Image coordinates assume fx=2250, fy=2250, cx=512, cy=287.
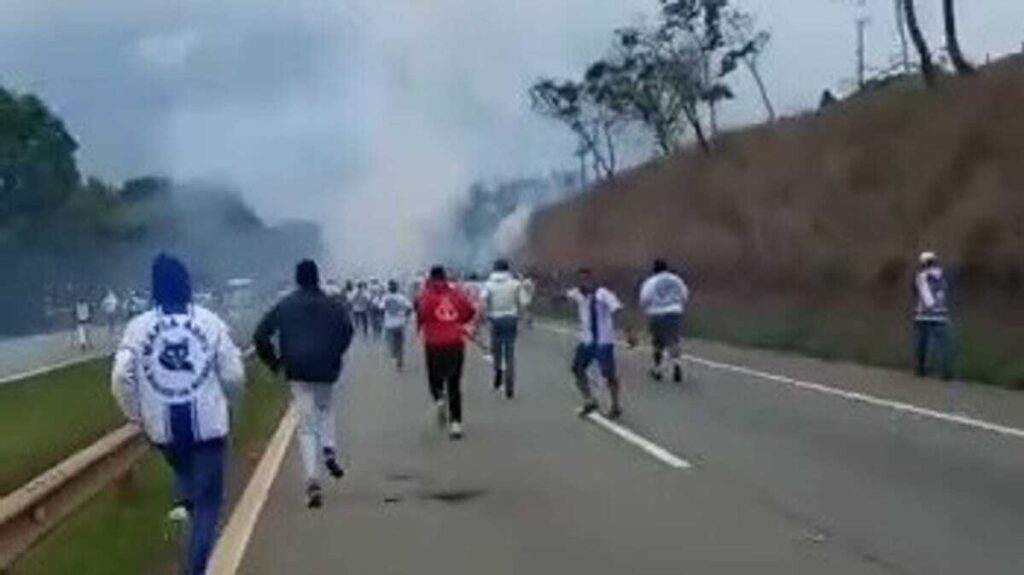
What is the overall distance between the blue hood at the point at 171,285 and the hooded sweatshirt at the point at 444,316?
41.6 feet

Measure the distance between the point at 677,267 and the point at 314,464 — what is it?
67.1 meters

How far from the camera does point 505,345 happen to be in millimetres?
30953

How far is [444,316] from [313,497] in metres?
7.04

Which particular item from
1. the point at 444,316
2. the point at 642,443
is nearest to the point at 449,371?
the point at 444,316

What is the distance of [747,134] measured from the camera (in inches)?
3356

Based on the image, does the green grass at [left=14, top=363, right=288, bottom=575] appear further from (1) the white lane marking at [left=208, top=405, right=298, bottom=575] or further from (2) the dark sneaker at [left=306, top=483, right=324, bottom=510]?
(2) the dark sneaker at [left=306, top=483, right=324, bottom=510]

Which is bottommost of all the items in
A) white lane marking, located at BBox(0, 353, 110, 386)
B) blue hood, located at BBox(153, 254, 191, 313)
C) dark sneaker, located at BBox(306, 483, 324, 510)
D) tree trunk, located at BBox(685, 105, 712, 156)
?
white lane marking, located at BBox(0, 353, 110, 386)

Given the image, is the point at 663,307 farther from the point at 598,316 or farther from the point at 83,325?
the point at 83,325

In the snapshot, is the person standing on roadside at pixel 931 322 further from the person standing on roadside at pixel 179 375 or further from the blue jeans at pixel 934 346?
the person standing on roadside at pixel 179 375

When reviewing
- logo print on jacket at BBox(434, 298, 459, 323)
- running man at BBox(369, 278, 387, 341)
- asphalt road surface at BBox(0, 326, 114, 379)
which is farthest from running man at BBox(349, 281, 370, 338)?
logo print on jacket at BBox(434, 298, 459, 323)

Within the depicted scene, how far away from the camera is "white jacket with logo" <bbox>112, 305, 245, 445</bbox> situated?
37.1ft

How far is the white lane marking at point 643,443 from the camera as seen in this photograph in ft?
65.1

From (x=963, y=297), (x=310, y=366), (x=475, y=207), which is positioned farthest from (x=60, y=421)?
(x=475, y=207)

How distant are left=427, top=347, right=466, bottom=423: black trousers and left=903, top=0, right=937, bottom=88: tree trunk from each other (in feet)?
123
